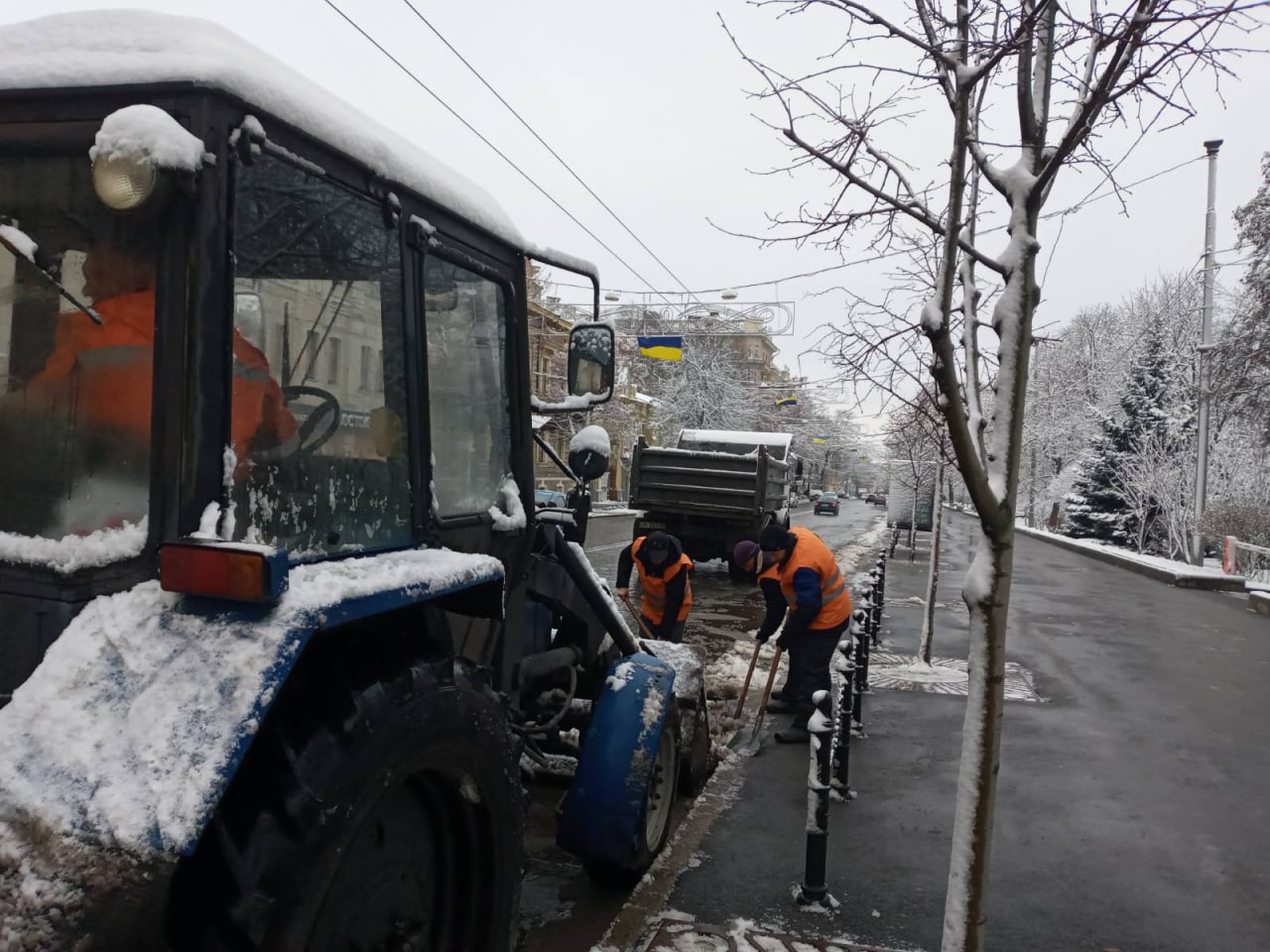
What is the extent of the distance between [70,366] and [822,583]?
566 centimetres

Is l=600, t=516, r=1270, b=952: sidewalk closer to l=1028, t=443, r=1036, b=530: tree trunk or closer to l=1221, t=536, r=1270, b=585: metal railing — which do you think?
l=1221, t=536, r=1270, b=585: metal railing

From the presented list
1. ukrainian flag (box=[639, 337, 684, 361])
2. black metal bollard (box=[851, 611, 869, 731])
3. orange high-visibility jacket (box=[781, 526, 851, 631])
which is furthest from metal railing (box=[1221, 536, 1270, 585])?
orange high-visibility jacket (box=[781, 526, 851, 631])

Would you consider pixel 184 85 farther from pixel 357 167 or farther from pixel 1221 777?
pixel 1221 777

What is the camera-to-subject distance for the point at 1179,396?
30.2 metres

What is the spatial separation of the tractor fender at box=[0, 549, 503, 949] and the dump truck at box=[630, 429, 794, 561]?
47.1ft

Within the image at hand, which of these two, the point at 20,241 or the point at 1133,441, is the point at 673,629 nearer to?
the point at 20,241

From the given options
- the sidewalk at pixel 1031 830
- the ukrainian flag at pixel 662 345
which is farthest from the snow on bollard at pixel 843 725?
the ukrainian flag at pixel 662 345

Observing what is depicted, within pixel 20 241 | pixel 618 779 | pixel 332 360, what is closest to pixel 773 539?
pixel 618 779

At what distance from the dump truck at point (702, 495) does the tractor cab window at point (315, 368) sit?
13675 millimetres

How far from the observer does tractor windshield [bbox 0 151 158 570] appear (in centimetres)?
186

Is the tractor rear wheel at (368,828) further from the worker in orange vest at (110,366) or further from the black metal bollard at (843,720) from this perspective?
the black metal bollard at (843,720)

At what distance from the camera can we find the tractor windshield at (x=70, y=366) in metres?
1.86

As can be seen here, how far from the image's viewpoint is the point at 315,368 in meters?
2.24

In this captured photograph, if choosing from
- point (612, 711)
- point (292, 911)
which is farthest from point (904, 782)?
point (292, 911)
